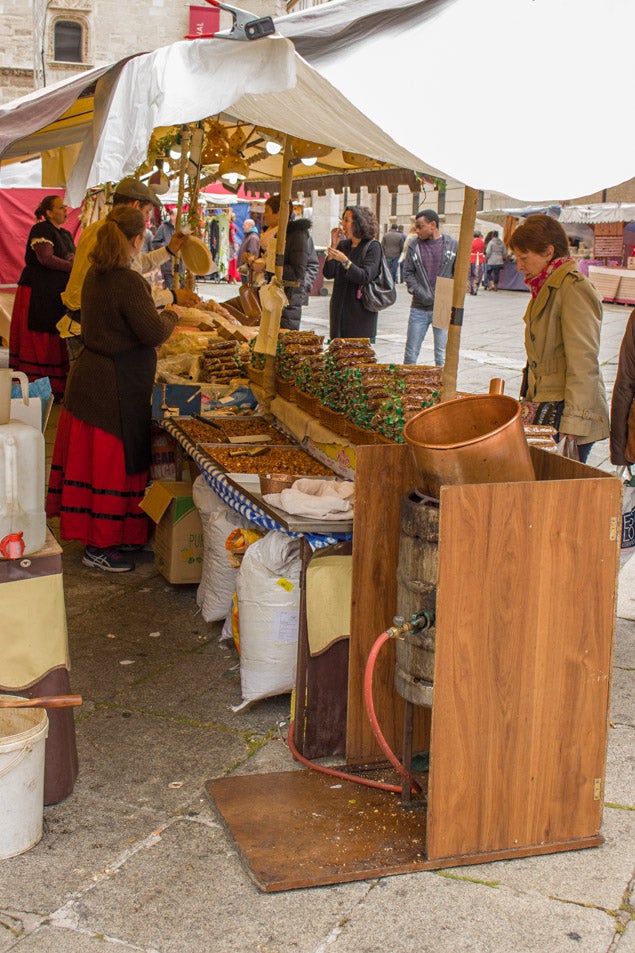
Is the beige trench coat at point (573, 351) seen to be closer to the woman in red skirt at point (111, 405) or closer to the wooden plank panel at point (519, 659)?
the wooden plank panel at point (519, 659)

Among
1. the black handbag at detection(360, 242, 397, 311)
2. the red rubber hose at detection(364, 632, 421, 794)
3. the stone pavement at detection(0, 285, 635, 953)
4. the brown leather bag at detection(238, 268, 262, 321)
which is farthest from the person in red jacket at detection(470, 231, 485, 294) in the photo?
the red rubber hose at detection(364, 632, 421, 794)

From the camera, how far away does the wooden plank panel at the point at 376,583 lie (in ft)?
10.6

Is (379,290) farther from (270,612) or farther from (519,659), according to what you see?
(519,659)

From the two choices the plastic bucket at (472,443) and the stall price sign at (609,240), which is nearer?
the plastic bucket at (472,443)

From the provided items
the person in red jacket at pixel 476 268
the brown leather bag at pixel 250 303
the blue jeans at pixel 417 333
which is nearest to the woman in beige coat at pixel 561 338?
the brown leather bag at pixel 250 303

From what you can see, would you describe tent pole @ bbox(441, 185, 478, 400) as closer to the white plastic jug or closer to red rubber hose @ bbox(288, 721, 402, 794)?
red rubber hose @ bbox(288, 721, 402, 794)

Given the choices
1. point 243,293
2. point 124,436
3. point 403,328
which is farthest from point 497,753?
point 403,328

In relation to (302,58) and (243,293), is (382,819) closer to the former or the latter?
(302,58)

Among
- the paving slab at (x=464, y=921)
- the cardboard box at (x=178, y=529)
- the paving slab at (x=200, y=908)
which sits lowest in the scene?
the paving slab at (x=200, y=908)

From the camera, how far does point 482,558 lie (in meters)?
2.77

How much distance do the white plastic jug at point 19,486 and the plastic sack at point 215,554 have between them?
1375mm

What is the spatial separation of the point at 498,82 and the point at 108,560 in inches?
134

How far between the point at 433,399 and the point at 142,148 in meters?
1.86

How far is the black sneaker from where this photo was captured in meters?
5.47
